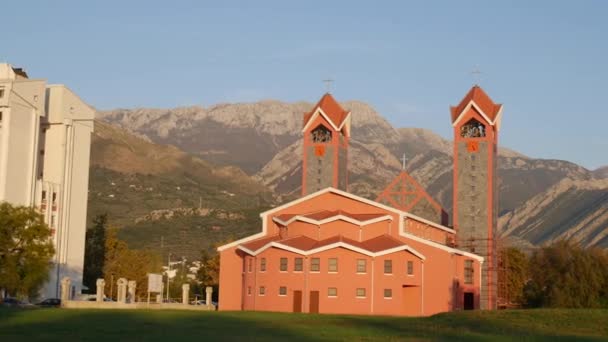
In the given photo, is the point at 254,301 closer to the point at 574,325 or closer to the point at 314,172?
the point at 314,172

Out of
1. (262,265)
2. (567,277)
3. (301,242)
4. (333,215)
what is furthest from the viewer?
(567,277)

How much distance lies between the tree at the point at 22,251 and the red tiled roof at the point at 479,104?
4699cm

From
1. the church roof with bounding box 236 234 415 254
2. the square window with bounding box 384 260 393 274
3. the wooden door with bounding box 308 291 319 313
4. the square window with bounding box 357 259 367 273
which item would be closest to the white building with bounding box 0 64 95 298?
the church roof with bounding box 236 234 415 254

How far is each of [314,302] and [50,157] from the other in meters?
35.9

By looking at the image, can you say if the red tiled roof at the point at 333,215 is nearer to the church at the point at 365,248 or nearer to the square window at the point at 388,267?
the church at the point at 365,248

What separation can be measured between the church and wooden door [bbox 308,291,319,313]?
8cm

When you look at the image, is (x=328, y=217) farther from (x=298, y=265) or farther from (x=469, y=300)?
(x=469, y=300)

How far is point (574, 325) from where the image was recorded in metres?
51.9

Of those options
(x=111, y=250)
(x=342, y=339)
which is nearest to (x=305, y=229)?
(x=111, y=250)

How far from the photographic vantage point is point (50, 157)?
337ft

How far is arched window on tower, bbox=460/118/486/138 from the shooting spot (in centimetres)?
10638

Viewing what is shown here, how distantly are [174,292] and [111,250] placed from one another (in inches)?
547

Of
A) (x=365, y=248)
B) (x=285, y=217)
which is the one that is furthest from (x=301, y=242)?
(x=285, y=217)

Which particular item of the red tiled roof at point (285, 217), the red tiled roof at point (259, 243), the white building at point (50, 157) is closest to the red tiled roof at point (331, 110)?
the red tiled roof at point (285, 217)
